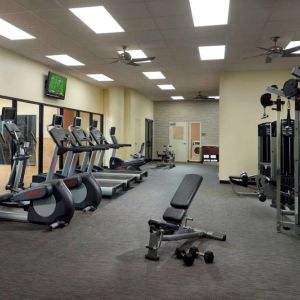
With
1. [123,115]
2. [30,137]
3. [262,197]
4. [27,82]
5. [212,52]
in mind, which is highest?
[212,52]

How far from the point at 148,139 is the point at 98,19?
9.82m

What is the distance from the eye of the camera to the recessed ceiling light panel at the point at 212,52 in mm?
5939

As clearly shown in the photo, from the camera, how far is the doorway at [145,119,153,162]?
13.9m

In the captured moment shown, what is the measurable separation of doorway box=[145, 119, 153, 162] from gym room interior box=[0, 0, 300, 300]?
4233mm

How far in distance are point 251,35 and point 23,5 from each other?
3.60m

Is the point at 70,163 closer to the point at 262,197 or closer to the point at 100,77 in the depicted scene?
the point at 262,197

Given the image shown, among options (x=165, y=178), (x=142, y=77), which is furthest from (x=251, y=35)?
(x=165, y=178)

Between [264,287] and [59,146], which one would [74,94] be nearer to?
[59,146]

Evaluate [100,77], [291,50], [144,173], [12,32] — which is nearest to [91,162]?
[144,173]

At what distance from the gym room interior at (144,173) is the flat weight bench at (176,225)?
0.04 ft

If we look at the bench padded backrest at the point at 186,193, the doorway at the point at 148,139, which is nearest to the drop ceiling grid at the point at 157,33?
the bench padded backrest at the point at 186,193

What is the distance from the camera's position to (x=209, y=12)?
425 centimetres

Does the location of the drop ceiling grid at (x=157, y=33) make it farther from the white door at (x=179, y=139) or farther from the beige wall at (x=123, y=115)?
the white door at (x=179, y=139)

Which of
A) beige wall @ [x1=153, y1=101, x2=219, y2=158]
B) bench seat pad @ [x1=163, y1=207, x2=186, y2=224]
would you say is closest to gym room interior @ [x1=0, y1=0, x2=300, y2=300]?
bench seat pad @ [x1=163, y1=207, x2=186, y2=224]
